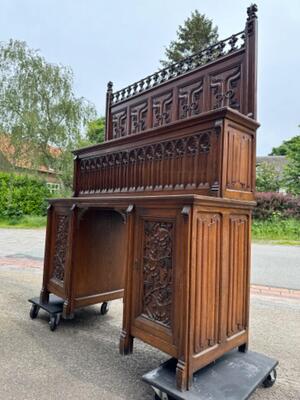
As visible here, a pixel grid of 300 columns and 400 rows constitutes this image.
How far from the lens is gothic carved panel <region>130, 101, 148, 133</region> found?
2637 mm

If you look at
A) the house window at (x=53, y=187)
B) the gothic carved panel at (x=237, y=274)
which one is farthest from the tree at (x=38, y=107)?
the gothic carved panel at (x=237, y=274)

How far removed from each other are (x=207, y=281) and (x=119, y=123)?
1.91 m

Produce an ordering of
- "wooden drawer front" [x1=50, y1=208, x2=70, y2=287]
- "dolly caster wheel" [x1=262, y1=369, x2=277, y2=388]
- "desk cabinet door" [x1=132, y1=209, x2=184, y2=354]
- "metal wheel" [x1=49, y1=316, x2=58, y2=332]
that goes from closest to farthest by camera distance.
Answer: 1. "desk cabinet door" [x1=132, y1=209, x2=184, y2=354]
2. "dolly caster wheel" [x1=262, y1=369, x2=277, y2=388]
3. "metal wheel" [x1=49, y1=316, x2=58, y2=332]
4. "wooden drawer front" [x1=50, y1=208, x2=70, y2=287]

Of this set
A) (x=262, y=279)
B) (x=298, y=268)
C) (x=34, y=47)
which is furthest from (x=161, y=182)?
(x=34, y=47)

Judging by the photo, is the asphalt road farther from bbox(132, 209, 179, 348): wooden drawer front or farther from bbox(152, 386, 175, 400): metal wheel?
bbox(152, 386, 175, 400): metal wheel

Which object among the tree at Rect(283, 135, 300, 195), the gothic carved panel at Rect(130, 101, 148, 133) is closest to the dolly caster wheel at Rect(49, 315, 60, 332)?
the gothic carved panel at Rect(130, 101, 148, 133)

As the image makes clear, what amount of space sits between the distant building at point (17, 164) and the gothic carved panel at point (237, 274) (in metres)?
10.9

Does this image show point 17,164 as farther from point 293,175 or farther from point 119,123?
point 293,175

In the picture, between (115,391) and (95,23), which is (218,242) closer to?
(115,391)

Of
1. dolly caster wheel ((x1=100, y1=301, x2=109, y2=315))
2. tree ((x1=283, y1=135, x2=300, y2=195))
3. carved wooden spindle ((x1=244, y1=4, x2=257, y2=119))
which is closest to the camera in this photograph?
carved wooden spindle ((x1=244, y1=4, x2=257, y2=119))

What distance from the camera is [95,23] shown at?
4992 millimetres

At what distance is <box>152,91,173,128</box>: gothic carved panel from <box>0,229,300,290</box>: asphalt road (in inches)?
106

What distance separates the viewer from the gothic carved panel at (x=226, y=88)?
1.91 metres

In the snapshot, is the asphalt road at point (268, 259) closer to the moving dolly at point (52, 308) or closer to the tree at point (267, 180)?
the moving dolly at point (52, 308)
